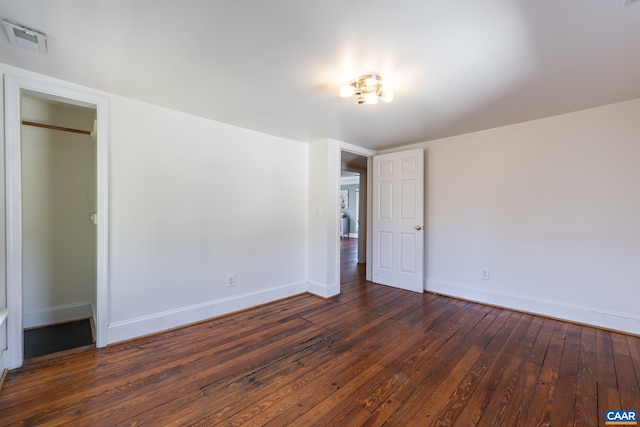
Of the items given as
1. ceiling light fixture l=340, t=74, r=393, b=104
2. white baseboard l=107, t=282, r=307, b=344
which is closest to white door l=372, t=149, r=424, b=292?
white baseboard l=107, t=282, r=307, b=344

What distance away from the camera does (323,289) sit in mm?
3441

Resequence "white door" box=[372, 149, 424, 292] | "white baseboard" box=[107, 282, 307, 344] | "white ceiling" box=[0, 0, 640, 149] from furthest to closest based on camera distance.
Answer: "white door" box=[372, 149, 424, 292] < "white baseboard" box=[107, 282, 307, 344] < "white ceiling" box=[0, 0, 640, 149]

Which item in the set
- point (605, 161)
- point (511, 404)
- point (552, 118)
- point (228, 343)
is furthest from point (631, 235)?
point (228, 343)

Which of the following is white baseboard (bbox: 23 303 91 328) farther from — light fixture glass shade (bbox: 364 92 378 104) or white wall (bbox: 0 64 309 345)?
light fixture glass shade (bbox: 364 92 378 104)

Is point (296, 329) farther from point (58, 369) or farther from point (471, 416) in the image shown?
point (58, 369)

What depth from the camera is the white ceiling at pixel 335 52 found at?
1.25 meters

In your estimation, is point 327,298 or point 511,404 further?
point 327,298

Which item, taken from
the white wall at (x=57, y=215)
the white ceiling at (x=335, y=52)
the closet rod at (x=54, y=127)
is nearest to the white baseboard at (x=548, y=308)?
the white ceiling at (x=335, y=52)

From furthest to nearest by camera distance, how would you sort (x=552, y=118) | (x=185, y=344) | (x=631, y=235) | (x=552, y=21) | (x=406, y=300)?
1. (x=406, y=300)
2. (x=552, y=118)
3. (x=631, y=235)
4. (x=185, y=344)
5. (x=552, y=21)

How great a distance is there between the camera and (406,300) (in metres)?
3.33

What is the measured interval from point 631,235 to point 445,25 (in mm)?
2736

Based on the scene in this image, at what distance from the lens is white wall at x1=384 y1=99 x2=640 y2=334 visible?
2414mm

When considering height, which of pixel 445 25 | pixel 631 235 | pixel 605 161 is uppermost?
pixel 445 25

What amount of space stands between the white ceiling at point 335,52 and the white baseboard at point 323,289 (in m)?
2.19
